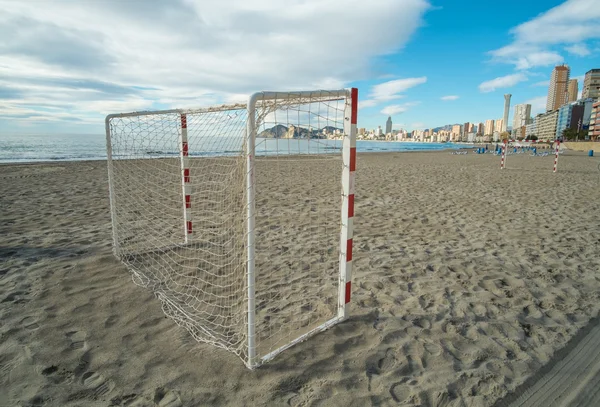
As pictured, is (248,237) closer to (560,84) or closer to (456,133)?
(456,133)

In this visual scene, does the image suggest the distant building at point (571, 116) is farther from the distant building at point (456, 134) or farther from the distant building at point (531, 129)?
the distant building at point (456, 134)

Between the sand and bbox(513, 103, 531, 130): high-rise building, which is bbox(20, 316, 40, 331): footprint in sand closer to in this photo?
the sand

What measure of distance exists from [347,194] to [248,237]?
90 centimetres

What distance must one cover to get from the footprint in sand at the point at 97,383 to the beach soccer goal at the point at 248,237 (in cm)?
65

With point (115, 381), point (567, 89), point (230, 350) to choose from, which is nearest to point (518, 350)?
point (230, 350)

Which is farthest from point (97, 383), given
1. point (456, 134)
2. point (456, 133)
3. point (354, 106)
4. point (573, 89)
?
point (573, 89)

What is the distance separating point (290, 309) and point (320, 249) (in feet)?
5.05

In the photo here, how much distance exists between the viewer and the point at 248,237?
7.10 ft

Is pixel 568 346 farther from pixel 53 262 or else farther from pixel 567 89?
pixel 567 89

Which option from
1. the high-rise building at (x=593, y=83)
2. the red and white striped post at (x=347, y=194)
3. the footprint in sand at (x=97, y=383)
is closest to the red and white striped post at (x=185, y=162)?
the red and white striped post at (x=347, y=194)

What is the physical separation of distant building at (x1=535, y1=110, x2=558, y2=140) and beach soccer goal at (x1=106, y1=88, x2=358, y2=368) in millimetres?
142025

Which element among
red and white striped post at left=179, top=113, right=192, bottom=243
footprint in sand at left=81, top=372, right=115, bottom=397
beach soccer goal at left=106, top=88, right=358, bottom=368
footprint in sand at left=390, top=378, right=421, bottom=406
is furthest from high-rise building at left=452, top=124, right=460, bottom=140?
footprint in sand at left=81, top=372, right=115, bottom=397

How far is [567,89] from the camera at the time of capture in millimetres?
166000

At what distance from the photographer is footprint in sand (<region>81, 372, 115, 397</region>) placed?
81.4 inches
